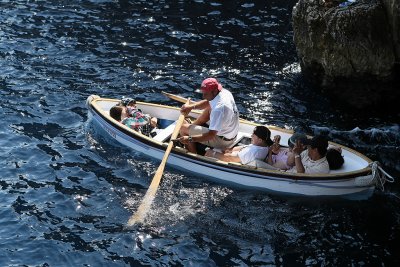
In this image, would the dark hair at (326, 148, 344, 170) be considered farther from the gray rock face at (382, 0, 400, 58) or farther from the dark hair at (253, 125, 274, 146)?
Answer: the gray rock face at (382, 0, 400, 58)

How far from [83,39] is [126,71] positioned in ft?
10.7

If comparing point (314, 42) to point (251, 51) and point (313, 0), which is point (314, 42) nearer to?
point (313, 0)

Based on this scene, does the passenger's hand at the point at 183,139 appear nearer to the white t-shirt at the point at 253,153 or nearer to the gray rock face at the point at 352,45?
the white t-shirt at the point at 253,153

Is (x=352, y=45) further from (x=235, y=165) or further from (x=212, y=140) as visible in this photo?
(x=235, y=165)

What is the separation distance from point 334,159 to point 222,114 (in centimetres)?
299

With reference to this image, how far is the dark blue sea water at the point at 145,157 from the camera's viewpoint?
1358 centimetres

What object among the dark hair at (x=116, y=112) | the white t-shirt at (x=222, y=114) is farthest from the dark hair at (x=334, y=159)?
the dark hair at (x=116, y=112)

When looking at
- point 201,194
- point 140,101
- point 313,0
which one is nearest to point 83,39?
point 140,101

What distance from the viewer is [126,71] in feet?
70.5

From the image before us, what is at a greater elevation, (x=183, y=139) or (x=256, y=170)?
(x=183, y=139)

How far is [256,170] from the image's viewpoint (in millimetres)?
15016

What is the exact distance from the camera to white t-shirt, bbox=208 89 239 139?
50.4ft

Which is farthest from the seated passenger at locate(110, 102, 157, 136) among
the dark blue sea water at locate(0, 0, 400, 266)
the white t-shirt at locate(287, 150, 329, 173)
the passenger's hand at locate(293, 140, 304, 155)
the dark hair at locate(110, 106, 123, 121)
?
the white t-shirt at locate(287, 150, 329, 173)

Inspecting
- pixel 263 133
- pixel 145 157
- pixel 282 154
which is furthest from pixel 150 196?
pixel 282 154
